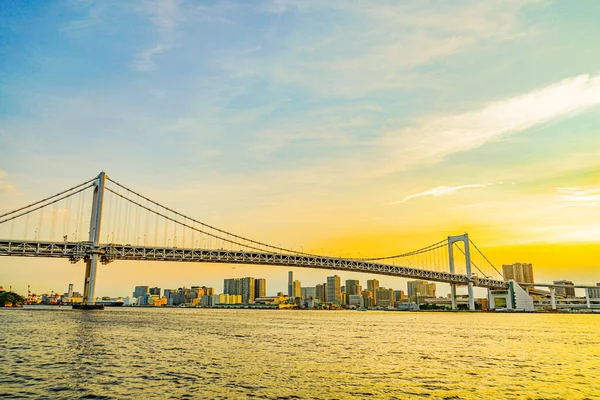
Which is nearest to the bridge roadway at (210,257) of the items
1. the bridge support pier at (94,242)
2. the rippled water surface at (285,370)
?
the bridge support pier at (94,242)

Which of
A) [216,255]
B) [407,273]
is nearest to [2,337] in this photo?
[216,255]

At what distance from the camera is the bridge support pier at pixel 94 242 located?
264 feet

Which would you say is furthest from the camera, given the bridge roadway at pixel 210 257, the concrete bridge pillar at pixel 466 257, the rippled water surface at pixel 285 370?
the concrete bridge pillar at pixel 466 257

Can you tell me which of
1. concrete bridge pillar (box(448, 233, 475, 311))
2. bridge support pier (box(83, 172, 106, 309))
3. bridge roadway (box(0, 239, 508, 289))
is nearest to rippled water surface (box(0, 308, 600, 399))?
bridge support pier (box(83, 172, 106, 309))

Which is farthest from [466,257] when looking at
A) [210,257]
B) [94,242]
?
[94,242]

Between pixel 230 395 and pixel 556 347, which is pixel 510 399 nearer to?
pixel 230 395

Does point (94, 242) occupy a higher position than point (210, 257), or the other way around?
point (94, 242)

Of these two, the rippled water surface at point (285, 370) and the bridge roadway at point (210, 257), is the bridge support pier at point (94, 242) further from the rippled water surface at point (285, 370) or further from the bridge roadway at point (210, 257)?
the rippled water surface at point (285, 370)

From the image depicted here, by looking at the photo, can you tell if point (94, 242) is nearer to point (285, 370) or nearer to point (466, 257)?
point (285, 370)

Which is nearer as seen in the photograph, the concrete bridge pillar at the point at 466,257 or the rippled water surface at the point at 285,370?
the rippled water surface at the point at 285,370

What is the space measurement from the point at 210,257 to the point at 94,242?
2422 centimetres

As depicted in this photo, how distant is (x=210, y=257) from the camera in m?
97.1

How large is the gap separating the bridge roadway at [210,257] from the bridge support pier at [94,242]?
1106 mm

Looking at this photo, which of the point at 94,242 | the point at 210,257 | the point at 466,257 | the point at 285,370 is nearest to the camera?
the point at 285,370
